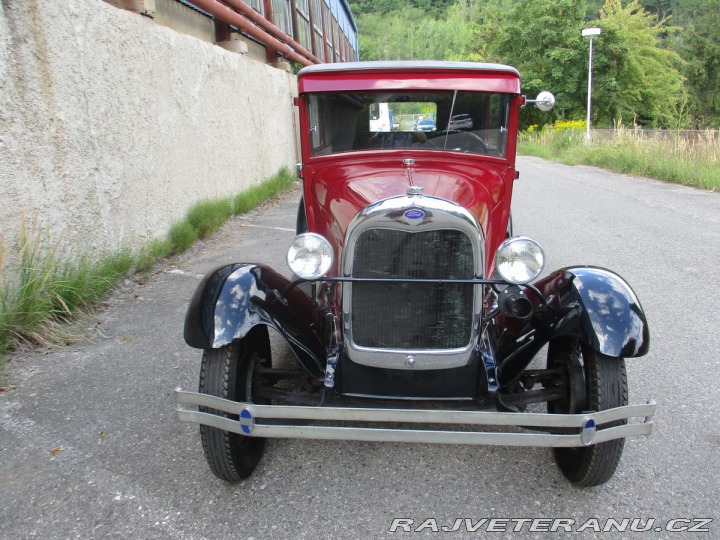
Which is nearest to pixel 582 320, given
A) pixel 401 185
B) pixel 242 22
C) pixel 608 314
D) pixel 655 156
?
pixel 608 314

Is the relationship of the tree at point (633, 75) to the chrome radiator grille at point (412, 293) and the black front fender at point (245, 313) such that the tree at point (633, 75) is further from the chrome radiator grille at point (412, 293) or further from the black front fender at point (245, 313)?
the black front fender at point (245, 313)

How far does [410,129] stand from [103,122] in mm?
2709

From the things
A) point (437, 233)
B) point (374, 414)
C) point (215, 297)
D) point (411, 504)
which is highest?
point (437, 233)

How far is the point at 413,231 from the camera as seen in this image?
6.83 ft

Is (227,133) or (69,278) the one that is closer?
(69,278)

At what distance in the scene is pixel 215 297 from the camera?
2215mm

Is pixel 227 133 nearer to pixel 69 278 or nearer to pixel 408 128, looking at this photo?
pixel 69 278

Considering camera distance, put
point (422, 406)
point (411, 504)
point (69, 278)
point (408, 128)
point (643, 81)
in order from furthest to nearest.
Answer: point (643, 81)
point (69, 278)
point (408, 128)
point (422, 406)
point (411, 504)

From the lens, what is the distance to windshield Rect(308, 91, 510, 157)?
3.01 metres

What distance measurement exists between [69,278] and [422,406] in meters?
2.76

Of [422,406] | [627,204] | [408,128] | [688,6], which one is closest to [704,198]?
[627,204]

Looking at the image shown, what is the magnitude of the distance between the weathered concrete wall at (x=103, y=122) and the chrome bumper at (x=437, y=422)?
2401 mm

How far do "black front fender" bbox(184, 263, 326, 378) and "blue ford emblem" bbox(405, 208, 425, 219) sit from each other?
74cm

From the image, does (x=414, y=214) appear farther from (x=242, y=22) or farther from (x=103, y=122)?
(x=242, y=22)
